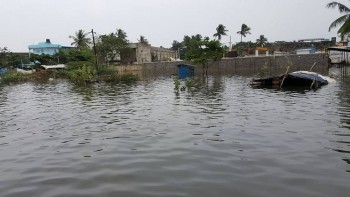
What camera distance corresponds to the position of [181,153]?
27.4 feet

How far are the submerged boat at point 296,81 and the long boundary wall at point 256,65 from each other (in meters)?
26.1

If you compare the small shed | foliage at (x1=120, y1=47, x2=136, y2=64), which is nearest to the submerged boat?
the small shed

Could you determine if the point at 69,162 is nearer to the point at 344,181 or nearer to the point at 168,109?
the point at 344,181

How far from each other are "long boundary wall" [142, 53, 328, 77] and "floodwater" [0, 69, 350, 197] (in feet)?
134

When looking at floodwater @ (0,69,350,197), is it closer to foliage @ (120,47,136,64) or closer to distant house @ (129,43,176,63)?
foliage @ (120,47,136,64)

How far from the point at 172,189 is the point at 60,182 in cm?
242

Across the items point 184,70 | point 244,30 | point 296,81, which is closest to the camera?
point 296,81

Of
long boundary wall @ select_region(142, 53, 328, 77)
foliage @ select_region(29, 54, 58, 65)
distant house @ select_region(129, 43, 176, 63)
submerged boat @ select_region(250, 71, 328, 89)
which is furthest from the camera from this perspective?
distant house @ select_region(129, 43, 176, 63)

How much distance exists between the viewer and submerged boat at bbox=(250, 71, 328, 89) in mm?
24531

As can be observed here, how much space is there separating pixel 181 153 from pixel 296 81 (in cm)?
1985

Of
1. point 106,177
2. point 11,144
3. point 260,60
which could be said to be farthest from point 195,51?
point 106,177

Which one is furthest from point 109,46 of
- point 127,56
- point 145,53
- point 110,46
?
point 145,53

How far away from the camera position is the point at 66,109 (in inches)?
672

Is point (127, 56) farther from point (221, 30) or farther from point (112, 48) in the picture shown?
point (221, 30)
